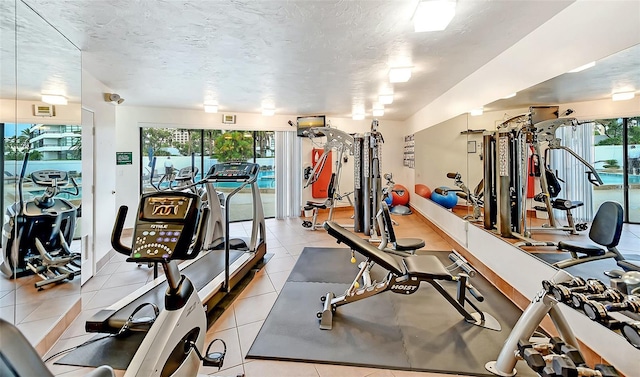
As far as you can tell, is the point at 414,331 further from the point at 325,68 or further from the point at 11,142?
the point at 11,142

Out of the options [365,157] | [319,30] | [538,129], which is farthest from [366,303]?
[365,157]

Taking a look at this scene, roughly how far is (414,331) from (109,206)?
13.9ft

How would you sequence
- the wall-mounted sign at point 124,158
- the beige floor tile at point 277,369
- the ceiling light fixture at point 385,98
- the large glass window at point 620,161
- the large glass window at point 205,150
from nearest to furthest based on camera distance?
the large glass window at point 620,161, the beige floor tile at point 277,369, the ceiling light fixture at point 385,98, the wall-mounted sign at point 124,158, the large glass window at point 205,150

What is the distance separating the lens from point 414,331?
8.03 feet

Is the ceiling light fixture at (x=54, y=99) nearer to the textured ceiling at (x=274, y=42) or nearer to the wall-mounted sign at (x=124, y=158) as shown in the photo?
the textured ceiling at (x=274, y=42)

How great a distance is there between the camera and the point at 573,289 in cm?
149

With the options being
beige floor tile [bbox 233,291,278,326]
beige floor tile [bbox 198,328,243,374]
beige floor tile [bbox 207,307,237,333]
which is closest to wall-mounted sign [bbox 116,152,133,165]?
beige floor tile [bbox 233,291,278,326]

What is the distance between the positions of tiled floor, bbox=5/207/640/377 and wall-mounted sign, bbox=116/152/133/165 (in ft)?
6.92

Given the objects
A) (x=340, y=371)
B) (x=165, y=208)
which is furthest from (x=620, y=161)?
(x=165, y=208)

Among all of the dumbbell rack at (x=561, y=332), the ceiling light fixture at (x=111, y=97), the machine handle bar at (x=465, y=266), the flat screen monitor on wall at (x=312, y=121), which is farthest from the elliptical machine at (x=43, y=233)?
the flat screen monitor on wall at (x=312, y=121)

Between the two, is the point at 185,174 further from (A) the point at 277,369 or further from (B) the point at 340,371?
(B) the point at 340,371

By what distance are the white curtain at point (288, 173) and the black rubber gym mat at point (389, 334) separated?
3969mm

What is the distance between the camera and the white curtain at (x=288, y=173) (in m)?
7.01

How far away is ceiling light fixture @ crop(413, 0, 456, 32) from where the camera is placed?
1.98 m
